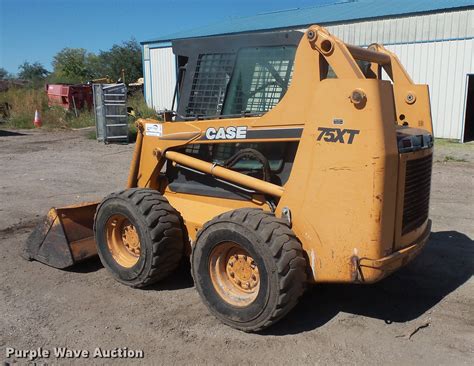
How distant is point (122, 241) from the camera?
4891 mm

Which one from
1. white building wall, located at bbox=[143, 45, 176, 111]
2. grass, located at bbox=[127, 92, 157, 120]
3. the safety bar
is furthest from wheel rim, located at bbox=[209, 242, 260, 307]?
white building wall, located at bbox=[143, 45, 176, 111]

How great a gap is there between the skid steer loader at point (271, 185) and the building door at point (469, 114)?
12655mm

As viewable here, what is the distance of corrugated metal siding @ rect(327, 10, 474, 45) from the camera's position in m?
15.1

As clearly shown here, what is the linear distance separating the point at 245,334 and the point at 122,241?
1.68m

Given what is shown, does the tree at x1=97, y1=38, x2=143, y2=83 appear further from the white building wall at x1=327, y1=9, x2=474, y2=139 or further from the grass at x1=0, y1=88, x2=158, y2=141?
the white building wall at x1=327, y1=9, x2=474, y2=139

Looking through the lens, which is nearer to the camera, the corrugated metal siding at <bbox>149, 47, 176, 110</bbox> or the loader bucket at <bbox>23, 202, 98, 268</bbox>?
the loader bucket at <bbox>23, 202, 98, 268</bbox>

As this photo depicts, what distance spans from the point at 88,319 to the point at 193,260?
3.32ft

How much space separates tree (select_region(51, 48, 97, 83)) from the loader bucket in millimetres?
43759

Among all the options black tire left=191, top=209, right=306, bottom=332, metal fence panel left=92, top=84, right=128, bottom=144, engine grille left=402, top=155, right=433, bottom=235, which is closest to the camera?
black tire left=191, top=209, right=306, bottom=332

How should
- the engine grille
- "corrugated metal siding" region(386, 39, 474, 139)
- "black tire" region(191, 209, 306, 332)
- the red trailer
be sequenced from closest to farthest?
"black tire" region(191, 209, 306, 332), the engine grille, "corrugated metal siding" region(386, 39, 474, 139), the red trailer

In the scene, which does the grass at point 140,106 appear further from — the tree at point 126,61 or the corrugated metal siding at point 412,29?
the tree at point 126,61

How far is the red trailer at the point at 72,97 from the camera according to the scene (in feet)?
81.3

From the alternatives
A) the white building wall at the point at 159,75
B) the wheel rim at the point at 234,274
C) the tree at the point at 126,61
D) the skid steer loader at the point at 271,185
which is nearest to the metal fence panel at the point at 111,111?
the white building wall at the point at 159,75

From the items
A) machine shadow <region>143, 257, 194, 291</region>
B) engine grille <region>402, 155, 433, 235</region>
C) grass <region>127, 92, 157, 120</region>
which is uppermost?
grass <region>127, 92, 157, 120</region>
